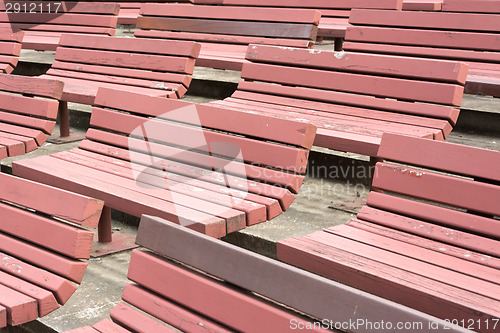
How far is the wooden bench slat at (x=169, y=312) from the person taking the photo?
163 cm

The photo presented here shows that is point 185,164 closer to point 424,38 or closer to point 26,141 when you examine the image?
point 26,141

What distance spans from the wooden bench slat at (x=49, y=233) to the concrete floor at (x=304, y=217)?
0.40 m

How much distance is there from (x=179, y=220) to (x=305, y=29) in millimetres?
2498

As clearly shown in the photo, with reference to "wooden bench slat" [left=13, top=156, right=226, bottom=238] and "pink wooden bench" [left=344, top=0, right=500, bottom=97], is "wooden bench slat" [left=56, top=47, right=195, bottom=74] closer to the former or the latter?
"pink wooden bench" [left=344, top=0, right=500, bottom=97]

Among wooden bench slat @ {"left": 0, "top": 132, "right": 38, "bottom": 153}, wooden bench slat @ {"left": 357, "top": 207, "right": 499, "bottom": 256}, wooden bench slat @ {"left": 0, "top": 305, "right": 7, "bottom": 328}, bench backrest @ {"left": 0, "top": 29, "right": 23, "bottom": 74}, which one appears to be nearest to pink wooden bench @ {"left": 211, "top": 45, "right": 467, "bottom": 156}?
wooden bench slat @ {"left": 357, "top": 207, "right": 499, "bottom": 256}

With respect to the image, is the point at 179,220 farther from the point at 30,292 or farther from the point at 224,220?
the point at 30,292

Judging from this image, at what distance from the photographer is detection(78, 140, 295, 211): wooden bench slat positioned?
2.61 metres

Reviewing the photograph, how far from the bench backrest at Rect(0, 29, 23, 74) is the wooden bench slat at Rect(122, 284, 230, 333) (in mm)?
3596

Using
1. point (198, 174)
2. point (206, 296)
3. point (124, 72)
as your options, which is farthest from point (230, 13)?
point (206, 296)

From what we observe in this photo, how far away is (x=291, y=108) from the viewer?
142 inches

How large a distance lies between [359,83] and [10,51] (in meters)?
2.97

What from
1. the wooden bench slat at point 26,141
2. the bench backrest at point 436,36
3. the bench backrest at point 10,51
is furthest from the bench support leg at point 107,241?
the bench backrest at point 10,51

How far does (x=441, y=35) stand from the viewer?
3.95 meters

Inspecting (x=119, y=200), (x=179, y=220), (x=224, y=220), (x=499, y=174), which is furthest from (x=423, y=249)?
(x=119, y=200)
